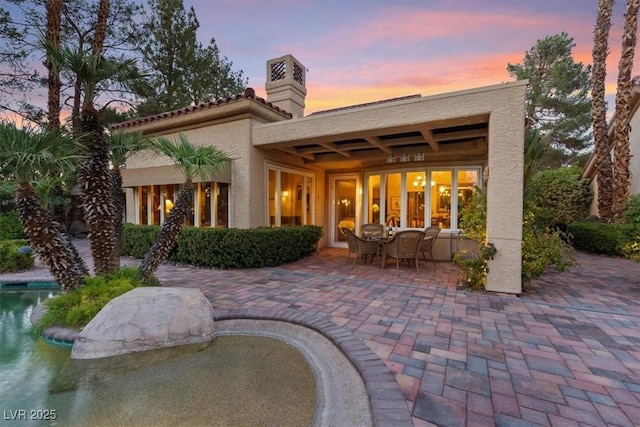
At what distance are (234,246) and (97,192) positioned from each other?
4.04 meters

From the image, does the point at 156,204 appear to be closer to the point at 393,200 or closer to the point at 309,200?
the point at 309,200

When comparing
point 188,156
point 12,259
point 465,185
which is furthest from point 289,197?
point 12,259

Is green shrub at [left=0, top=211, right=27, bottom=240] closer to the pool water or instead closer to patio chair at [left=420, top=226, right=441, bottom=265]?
the pool water

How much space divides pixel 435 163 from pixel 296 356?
371 inches

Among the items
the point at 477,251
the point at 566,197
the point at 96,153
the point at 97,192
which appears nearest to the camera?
the point at 96,153

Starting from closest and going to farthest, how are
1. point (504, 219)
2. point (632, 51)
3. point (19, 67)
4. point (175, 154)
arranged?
point (175, 154) → point (504, 219) → point (632, 51) → point (19, 67)

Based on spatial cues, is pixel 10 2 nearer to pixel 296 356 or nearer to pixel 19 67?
pixel 19 67

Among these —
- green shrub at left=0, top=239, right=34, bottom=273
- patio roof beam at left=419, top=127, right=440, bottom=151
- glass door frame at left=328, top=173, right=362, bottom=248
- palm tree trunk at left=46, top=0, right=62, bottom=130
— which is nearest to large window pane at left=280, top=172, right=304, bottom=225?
glass door frame at left=328, top=173, right=362, bottom=248

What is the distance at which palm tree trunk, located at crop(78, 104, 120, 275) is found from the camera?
5.52m

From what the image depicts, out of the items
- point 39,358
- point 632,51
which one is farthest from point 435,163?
point 39,358

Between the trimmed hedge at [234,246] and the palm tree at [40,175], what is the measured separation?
361 cm

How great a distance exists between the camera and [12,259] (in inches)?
344

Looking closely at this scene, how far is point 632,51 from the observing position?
12.0 m

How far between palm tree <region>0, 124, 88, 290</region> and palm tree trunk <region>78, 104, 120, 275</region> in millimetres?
372
